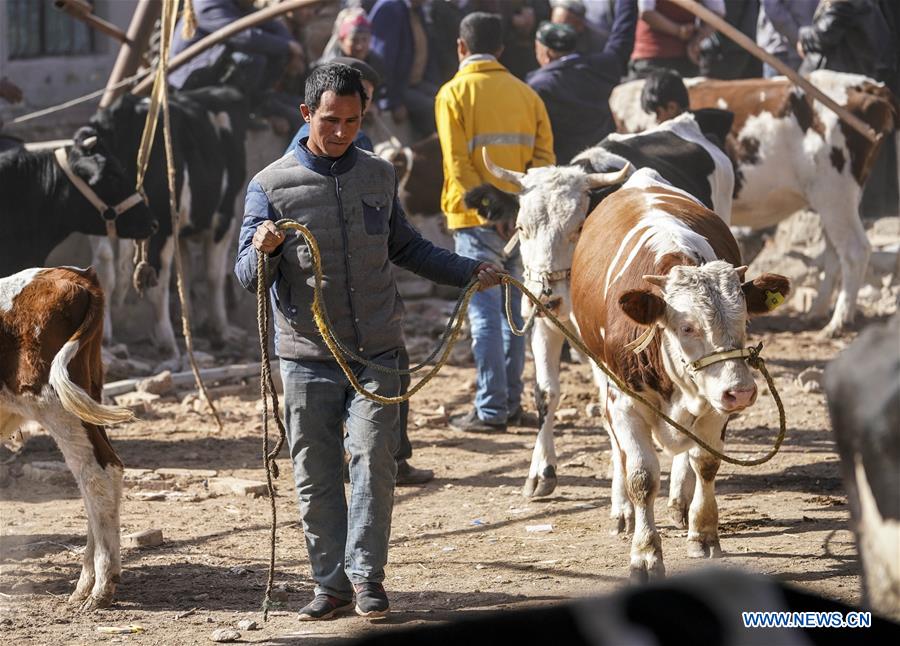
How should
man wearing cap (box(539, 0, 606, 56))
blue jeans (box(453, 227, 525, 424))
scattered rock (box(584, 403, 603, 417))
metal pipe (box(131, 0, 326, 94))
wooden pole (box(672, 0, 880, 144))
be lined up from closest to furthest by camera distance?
blue jeans (box(453, 227, 525, 424))
scattered rock (box(584, 403, 603, 417))
wooden pole (box(672, 0, 880, 144))
metal pipe (box(131, 0, 326, 94))
man wearing cap (box(539, 0, 606, 56))

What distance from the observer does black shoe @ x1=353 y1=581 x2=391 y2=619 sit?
5500mm

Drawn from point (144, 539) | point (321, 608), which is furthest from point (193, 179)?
point (321, 608)

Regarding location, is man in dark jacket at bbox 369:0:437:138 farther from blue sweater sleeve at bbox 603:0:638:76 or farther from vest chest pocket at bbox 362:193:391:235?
vest chest pocket at bbox 362:193:391:235

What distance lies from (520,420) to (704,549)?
11.0 ft

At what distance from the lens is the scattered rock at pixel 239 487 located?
312 inches

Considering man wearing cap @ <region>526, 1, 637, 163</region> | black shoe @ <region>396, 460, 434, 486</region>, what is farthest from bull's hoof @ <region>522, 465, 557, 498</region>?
man wearing cap @ <region>526, 1, 637, 163</region>

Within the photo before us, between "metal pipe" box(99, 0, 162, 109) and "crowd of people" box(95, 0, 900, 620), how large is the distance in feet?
2.40

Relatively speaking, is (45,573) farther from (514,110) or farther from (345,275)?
(514,110)

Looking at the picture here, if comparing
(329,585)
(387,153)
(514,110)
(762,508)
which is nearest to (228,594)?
(329,585)

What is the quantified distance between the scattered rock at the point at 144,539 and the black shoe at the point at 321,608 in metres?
1.50

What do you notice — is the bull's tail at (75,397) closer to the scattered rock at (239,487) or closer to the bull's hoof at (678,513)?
the scattered rock at (239,487)

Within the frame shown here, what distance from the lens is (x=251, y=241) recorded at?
5.53 metres

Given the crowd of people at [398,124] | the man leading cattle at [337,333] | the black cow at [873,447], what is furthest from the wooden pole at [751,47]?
the black cow at [873,447]

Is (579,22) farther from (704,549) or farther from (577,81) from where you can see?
(704,549)
